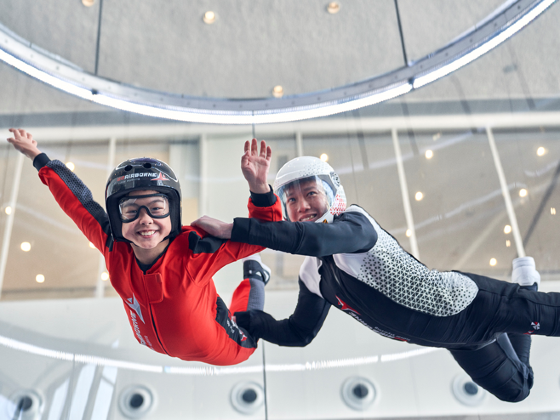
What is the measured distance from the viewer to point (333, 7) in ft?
11.6

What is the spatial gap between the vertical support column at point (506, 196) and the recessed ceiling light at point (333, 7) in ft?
5.69

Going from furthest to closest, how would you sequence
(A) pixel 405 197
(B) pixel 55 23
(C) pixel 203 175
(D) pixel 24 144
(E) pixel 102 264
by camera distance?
(C) pixel 203 175 < (A) pixel 405 197 < (E) pixel 102 264 < (B) pixel 55 23 < (D) pixel 24 144

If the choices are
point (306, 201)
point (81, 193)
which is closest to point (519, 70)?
point (306, 201)

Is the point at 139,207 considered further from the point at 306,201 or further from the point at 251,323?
the point at 251,323

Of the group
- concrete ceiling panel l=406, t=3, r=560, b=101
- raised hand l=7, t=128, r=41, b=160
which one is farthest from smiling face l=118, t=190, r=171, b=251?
concrete ceiling panel l=406, t=3, r=560, b=101

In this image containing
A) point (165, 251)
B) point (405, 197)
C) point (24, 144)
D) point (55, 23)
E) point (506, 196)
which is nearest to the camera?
point (165, 251)

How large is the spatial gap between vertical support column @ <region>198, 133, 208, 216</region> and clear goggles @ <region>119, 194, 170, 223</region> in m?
1.98

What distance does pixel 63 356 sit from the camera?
302 centimetres

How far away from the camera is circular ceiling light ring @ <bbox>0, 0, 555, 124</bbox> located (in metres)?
3.27

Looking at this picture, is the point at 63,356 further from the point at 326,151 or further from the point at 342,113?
the point at 342,113

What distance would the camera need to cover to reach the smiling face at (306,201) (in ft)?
7.06

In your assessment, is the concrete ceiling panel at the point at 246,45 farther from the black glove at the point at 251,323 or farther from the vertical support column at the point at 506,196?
the black glove at the point at 251,323

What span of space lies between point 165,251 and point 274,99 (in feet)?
8.32

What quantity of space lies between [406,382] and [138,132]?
121 inches
